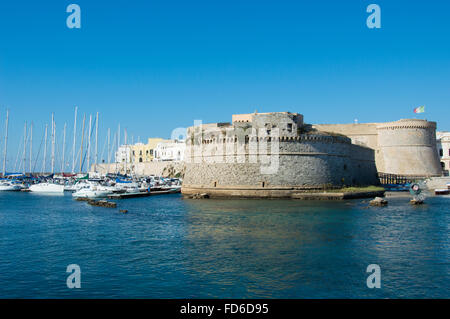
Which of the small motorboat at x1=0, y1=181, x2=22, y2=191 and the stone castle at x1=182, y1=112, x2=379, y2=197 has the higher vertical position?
the stone castle at x1=182, y1=112, x2=379, y2=197

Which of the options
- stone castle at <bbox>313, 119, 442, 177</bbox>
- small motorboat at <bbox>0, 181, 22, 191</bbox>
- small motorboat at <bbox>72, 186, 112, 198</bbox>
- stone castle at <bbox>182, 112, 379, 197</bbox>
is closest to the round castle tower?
stone castle at <bbox>313, 119, 442, 177</bbox>

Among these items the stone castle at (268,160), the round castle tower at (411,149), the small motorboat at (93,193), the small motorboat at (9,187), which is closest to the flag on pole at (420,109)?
the round castle tower at (411,149)

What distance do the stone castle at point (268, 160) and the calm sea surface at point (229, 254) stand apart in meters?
8.21

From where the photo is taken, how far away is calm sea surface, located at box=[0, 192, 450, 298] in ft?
28.9

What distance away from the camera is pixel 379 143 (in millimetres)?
49844

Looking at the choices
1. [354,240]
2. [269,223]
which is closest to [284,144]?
[269,223]

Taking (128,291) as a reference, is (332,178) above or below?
above

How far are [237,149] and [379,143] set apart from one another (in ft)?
89.1

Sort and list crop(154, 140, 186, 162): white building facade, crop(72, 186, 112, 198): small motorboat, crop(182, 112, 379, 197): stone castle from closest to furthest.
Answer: crop(182, 112, 379, 197): stone castle, crop(72, 186, 112, 198): small motorboat, crop(154, 140, 186, 162): white building facade

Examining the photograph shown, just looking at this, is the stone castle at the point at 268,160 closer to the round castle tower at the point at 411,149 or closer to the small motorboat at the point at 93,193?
the small motorboat at the point at 93,193

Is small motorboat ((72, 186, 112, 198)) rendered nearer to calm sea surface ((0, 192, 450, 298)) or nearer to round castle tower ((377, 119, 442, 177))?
calm sea surface ((0, 192, 450, 298))

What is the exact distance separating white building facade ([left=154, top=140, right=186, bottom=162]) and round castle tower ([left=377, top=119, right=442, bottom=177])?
34509 millimetres
